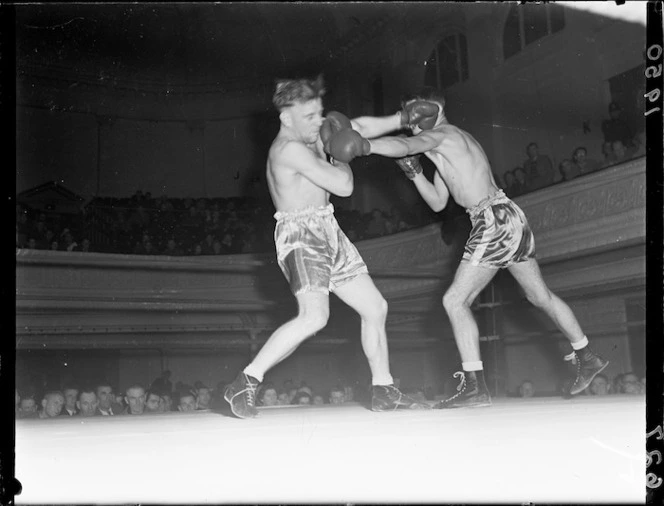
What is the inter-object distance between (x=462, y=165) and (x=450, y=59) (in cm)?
563

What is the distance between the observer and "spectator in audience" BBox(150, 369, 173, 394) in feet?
20.4

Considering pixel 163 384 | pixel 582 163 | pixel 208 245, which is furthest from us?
pixel 208 245

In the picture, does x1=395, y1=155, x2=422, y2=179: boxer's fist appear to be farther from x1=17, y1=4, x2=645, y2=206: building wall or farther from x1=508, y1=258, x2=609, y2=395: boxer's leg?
x1=17, y1=4, x2=645, y2=206: building wall

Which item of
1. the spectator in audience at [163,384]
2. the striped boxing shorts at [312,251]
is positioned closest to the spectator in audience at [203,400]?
the spectator in audience at [163,384]

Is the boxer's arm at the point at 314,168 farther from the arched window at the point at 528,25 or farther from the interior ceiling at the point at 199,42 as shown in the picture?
the arched window at the point at 528,25

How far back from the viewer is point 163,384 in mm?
6457

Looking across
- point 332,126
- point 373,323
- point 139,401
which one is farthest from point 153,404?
point 332,126

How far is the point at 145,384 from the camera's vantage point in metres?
6.94

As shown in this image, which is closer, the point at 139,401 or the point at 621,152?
the point at 139,401

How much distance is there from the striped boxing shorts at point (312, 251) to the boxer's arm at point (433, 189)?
0.67 m

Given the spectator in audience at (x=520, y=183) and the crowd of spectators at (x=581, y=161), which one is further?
the spectator in audience at (x=520, y=183)

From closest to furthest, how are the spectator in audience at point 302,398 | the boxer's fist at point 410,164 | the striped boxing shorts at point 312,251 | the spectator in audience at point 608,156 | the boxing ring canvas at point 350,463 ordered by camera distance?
the boxing ring canvas at point 350,463 < the striped boxing shorts at point 312,251 < the boxer's fist at point 410,164 < the spectator in audience at point 302,398 < the spectator in audience at point 608,156

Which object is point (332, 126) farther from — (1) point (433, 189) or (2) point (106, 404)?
(2) point (106, 404)

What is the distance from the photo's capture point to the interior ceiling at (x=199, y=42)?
8.28 meters
